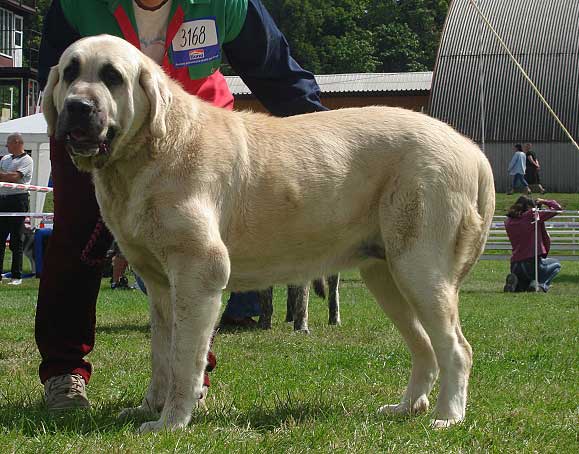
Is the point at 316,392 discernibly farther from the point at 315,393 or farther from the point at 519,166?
the point at 519,166

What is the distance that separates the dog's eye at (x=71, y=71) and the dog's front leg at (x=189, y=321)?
791mm

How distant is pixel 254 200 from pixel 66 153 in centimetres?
101

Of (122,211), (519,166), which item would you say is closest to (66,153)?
(122,211)

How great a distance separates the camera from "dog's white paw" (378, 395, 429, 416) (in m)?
4.15

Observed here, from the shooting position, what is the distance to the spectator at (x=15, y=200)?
534 inches

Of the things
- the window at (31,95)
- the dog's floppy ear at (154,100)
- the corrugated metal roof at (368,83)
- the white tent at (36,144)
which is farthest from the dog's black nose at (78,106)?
the corrugated metal roof at (368,83)

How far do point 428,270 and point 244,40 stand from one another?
5.12ft

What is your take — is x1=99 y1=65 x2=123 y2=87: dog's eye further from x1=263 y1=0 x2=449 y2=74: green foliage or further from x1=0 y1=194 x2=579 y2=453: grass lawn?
x1=263 y1=0 x2=449 y2=74: green foliage

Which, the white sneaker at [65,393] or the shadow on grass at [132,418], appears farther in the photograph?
the white sneaker at [65,393]

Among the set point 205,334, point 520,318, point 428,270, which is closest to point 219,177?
point 205,334

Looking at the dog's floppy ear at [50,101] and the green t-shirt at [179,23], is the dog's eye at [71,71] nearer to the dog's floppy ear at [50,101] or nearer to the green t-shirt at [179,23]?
the dog's floppy ear at [50,101]

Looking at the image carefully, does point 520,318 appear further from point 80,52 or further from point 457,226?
point 80,52

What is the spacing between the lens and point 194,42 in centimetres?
425

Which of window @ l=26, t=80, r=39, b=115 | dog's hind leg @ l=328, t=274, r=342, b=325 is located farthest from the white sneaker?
window @ l=26, t=80, r=39, b=115
